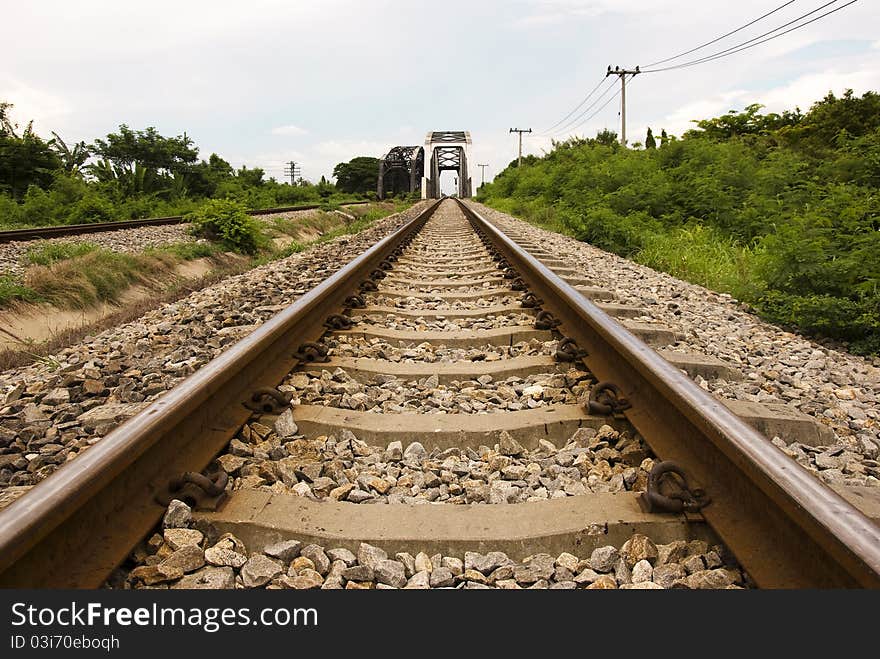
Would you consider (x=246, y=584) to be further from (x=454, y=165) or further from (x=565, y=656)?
(x=454, y=165)

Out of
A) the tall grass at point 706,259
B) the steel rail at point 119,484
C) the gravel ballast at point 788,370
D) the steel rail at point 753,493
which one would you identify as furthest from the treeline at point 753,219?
the steel rail at point 119,484

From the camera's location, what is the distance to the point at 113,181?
17859mm

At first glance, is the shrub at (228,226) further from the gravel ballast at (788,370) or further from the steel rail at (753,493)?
the steel rail at (753,493)

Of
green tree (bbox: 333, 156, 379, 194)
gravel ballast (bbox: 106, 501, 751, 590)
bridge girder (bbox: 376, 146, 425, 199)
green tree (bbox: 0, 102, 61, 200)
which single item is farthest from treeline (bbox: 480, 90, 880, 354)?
green tree (bbox: 333, 156, 379, 194)

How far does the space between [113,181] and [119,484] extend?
62.3 feet

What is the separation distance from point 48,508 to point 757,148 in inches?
617

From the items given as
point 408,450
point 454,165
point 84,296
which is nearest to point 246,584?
point 408,450

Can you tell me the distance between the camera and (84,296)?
6.16 meters

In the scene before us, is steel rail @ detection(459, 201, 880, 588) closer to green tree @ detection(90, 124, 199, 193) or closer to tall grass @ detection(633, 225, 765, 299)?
tall grass @ detection(633, 225, 765, 299)

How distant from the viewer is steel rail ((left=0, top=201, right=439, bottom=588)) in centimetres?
127

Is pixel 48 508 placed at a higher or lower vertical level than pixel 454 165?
lower

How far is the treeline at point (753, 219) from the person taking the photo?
14.3 feet

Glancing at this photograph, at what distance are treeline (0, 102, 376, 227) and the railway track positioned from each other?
1122 cm

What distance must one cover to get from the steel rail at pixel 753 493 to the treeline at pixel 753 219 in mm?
2574
